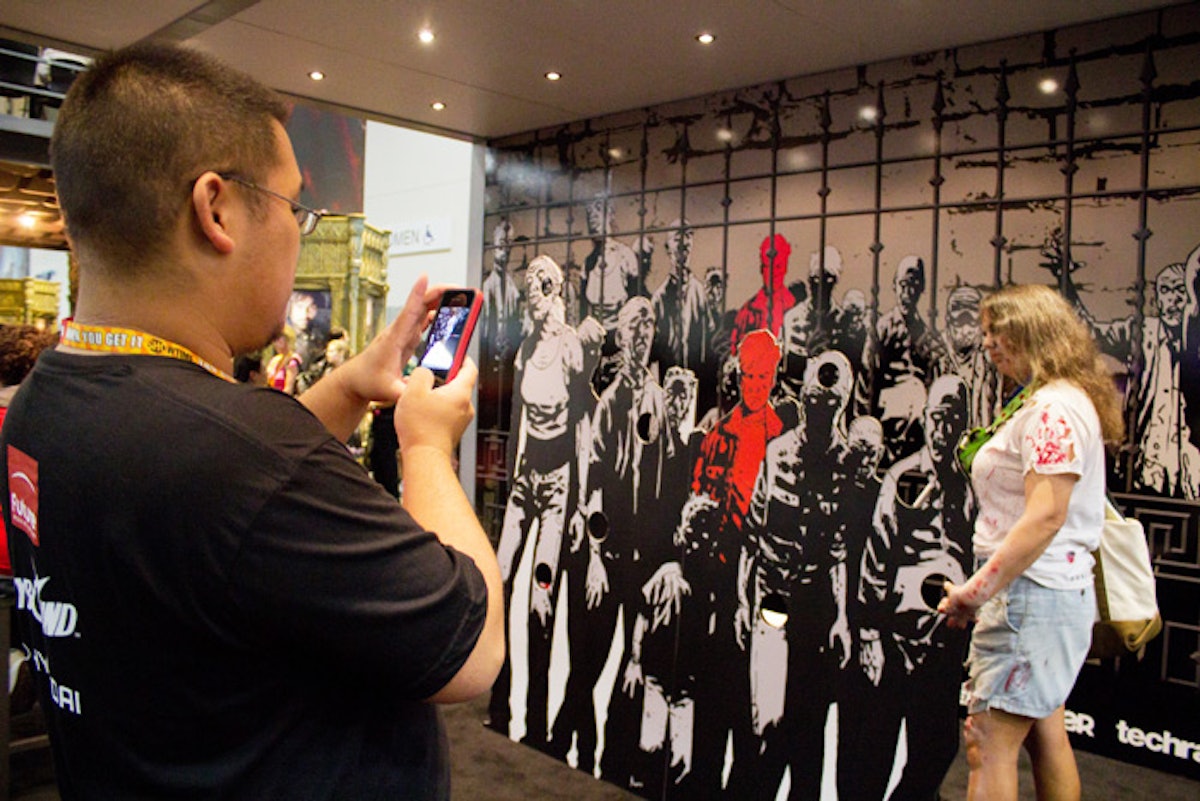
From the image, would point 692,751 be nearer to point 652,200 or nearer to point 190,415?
point 652,200

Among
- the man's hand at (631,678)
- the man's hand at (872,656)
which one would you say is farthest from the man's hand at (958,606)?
the man's hand at (631,678)

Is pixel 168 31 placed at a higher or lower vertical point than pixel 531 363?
higher

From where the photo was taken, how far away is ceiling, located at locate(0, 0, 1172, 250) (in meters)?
2.55

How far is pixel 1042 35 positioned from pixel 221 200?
2.62 metres

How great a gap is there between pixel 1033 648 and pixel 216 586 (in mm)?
2020

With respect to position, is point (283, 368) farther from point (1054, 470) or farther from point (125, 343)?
point (125, 343)

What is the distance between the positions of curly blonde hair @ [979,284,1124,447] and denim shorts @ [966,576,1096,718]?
444mm

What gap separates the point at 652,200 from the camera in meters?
3.59

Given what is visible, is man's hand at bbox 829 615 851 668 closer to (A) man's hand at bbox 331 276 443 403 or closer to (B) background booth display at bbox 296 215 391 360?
(A) man's hand at bbox 331 276 443 403

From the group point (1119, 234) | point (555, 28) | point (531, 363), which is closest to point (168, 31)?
point (555, 28)

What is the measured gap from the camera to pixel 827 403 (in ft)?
9.01

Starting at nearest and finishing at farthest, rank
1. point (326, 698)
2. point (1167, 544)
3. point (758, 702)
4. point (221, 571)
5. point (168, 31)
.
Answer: point (221, 571), point (326, 698), point (1167, 544), point (758, 702), point (168, 31)

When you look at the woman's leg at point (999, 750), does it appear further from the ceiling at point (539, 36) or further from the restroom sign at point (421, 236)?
the restroom sign at point (421, 236)

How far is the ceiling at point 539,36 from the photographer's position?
255 cm
